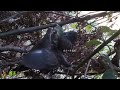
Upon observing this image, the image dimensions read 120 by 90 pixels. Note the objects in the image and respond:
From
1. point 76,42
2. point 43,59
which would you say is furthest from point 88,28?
point 43,59

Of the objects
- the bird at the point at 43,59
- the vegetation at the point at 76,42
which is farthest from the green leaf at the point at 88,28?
the bird at the point at 43,59

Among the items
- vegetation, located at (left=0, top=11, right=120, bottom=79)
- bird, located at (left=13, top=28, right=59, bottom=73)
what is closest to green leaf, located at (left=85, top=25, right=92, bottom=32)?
vegetation, located at (left=0, top=11, right=120, bottom=79)

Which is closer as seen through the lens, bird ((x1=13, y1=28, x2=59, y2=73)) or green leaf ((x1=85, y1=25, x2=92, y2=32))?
bird ((x1=13, y1=28, x2=59, y2=73))

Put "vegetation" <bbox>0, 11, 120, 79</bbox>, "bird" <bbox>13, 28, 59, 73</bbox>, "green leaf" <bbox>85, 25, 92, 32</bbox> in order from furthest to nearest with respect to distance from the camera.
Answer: "green leaf" <bbox>85, 25, 92, 32</bbox>
"vegetation" <bbox>0, 11, 120, 79</bbox>
"bird" <bbox>13, 28, 59, 73</bbox>

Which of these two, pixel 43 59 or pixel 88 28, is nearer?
pixel 43 59

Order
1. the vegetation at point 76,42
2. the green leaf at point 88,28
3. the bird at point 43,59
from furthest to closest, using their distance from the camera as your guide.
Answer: the green leaf at point 88,28 → the vegetation at point 76,42 → the bird at point 43,59

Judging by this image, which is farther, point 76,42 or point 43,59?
point 76,42

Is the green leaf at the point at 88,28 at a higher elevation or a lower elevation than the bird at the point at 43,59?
lower

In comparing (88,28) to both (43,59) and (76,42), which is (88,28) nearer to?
(76,42)

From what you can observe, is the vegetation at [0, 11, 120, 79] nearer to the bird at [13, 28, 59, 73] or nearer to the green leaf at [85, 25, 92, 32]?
the green leaf at [85, 25, 92, 32]

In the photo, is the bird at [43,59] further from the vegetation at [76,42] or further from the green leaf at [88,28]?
the green leaf at [88,28]

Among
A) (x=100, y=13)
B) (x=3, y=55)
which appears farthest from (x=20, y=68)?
(x=3, y=55)
